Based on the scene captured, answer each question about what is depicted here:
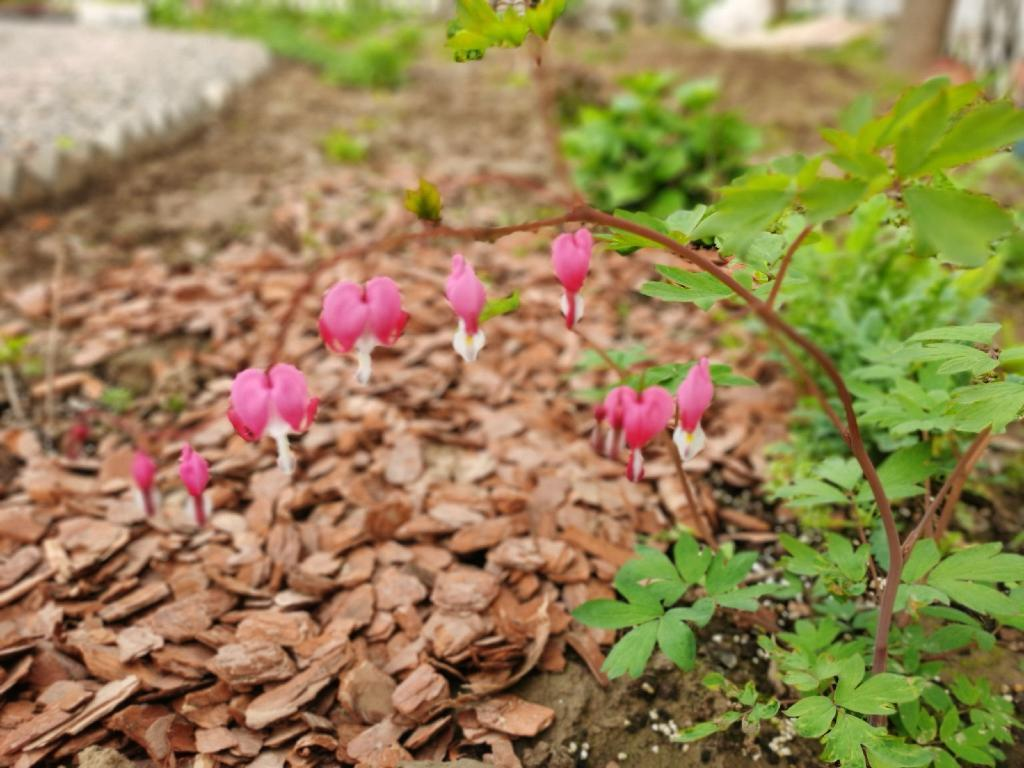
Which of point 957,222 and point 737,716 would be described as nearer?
point 957,222

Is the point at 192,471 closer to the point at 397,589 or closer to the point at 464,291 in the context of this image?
→ the point at 397,589

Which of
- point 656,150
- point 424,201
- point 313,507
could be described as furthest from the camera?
point 656,150

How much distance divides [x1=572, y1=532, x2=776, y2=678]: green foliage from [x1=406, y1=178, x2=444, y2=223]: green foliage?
2.55 feet

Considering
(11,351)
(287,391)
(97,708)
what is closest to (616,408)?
(287,391)

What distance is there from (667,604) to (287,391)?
80 cm

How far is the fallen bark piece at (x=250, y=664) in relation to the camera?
1.66 m

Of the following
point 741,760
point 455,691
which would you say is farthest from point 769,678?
point 455,691

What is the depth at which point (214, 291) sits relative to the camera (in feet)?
10.5

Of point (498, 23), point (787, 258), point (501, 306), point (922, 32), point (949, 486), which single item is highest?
point (922, 32)

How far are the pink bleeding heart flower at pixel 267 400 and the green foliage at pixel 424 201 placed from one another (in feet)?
1.03

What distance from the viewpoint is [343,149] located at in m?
4.73

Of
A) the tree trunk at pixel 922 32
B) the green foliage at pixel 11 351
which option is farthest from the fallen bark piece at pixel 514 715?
the tree trunk at pixel 922 32

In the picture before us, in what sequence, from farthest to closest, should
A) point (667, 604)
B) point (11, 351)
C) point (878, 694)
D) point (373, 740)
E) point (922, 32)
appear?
1. point (922, 32)
2. point (11, 351)
3. point (373, 740)
4. point (667, 604)
5. point (878, 694)

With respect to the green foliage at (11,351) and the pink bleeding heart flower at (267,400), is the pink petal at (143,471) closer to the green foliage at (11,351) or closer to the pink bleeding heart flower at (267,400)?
the pink bleeding heart flower at (267,400)
